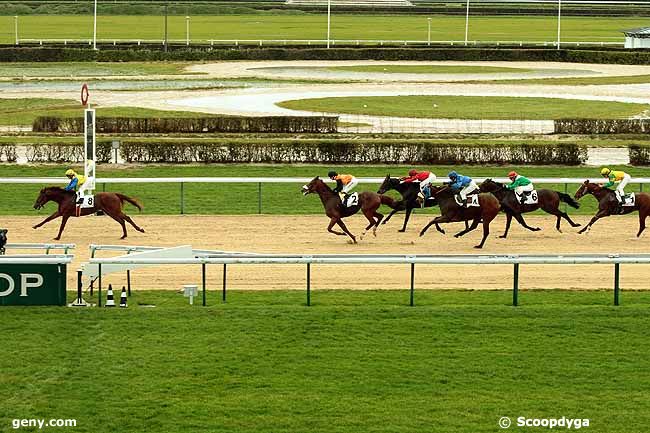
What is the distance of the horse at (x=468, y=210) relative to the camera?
20.2 m

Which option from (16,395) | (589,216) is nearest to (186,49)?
(589,216)

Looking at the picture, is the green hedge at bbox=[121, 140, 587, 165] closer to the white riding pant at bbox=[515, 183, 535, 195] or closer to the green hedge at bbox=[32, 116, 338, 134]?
the green hedge at bbox=[32, 116, 338, 134]

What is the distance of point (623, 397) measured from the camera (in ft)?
39.7

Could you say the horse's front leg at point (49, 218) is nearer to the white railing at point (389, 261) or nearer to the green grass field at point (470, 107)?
the white railing at point (389, 261)

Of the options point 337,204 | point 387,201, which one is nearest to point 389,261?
point 337,204

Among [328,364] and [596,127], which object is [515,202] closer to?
[328,364]

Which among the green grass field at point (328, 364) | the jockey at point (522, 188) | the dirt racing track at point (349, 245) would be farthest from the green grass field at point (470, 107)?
the green grass field at point (328, 364)

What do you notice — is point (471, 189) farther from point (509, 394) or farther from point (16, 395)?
point (16, 395)

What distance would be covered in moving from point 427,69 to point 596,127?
2413 cm

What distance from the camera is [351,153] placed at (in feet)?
98.7

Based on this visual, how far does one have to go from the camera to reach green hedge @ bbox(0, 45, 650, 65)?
63.0 m

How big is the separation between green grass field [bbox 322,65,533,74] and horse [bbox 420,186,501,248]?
3849 cm

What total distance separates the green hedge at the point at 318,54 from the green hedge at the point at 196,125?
27.3m

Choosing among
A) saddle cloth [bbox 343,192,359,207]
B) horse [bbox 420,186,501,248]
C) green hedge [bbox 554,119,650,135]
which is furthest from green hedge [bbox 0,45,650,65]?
horse [bbox 420,186,501,248]
